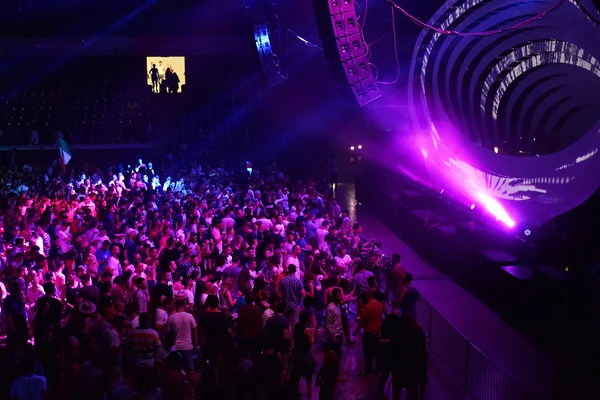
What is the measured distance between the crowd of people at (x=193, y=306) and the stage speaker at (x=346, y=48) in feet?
8.54

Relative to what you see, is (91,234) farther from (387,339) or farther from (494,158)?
(494,158)

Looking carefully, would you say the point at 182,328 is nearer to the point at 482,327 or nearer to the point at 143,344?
the point at 143,344

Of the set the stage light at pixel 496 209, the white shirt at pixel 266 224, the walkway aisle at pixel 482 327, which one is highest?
the stage light at pixel 496 209

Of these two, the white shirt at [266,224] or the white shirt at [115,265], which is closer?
the white shirt at [115,265]

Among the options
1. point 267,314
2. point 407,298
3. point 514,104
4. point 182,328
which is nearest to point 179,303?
point 182,328

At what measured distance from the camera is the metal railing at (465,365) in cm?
726

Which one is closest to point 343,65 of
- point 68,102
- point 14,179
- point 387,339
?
point 387,339

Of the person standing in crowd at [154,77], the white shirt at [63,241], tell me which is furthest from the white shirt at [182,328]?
the person standing in crowd at [154,77]

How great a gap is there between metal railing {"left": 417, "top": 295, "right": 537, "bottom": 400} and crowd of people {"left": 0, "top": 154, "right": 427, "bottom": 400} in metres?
0.59

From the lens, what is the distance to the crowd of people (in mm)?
6594

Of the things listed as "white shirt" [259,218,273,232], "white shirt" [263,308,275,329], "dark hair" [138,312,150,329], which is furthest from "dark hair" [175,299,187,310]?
"white shirt" [259,218,273,232]

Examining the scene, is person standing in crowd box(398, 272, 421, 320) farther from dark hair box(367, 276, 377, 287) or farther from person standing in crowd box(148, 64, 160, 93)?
person standing in crowd box(148, 64, 160, 93)

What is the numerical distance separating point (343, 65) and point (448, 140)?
4.60 meters

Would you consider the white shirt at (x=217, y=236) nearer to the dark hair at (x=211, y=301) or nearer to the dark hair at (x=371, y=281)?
the dark hair at (x=371, y=281)
